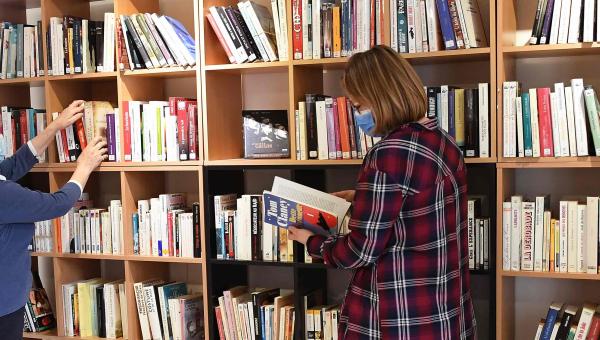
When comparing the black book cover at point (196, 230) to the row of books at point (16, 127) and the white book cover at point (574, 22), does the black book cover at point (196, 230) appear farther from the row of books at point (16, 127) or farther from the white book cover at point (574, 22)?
the white book cover at point (574, 22)

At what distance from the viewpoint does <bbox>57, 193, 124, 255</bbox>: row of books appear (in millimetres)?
3150

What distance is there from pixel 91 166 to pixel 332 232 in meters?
1.32

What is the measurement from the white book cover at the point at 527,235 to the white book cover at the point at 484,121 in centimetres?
24

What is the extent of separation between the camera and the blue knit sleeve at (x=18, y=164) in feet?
9.55

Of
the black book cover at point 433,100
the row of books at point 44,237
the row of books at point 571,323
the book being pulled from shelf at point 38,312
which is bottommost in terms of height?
the book being pulled from shelf at point 38,312

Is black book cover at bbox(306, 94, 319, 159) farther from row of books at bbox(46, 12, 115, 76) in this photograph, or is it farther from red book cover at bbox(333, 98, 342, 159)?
row of books at bbox(46, 12, 115, 76)

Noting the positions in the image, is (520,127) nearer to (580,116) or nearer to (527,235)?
(580,116)

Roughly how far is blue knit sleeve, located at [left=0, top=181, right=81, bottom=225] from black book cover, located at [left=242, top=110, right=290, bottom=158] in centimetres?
77

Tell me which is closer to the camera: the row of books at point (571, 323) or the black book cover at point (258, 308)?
the row of books at point (571, 323)

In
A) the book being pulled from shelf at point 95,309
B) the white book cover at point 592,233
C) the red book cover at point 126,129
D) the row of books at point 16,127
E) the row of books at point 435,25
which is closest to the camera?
the white book cover at point 592,233

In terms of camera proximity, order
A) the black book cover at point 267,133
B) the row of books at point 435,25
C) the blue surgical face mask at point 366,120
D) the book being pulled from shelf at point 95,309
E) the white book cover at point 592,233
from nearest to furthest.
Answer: the blue surgical face mask at point 366,120 → the white book cover at point 592,233 → the row of books at point 435,25 → the black book cover at point 267,133 → the book being pulled from shelf at point 95,309

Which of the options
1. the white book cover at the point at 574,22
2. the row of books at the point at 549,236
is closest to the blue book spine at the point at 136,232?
the row of books at the point at 549,236

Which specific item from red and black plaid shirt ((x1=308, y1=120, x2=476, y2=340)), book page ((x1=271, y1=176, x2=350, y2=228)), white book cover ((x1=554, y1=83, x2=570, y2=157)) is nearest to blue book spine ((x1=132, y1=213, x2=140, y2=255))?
book page ((x1=271, y1=176, x2=350, y2=228))

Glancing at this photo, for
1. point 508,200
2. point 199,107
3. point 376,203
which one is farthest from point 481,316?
point 199,107
